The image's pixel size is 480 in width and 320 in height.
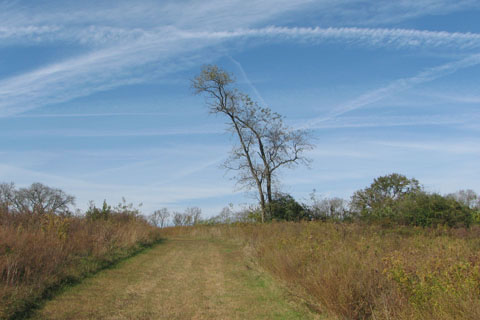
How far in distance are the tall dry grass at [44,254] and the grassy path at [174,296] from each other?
0.43m

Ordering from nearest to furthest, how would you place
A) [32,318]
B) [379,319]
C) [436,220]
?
[379,319]
[32,318]
[436,220]

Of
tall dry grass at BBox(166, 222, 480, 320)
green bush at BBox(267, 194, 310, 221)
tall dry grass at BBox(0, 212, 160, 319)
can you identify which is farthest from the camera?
green bush at BBox(267, 194, 310, 221)

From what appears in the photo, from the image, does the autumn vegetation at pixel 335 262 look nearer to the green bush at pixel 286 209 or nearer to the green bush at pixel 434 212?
the green bush at pixel 434 212

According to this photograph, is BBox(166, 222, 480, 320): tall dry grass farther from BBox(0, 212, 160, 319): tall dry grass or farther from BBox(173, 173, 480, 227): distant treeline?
BBox(173, 173, 480, 227): distant treeline

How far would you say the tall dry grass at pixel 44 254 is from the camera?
22.5 ft

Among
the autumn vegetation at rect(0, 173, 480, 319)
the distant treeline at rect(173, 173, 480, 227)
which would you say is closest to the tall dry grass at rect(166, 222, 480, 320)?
the autumn vegetation at rect(0, 173, 480, 319)

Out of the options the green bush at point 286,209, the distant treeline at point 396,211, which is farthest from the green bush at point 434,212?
the green bush at point 286,209

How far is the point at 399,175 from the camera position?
45281 millimetres

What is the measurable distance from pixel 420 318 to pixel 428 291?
1.22 feet

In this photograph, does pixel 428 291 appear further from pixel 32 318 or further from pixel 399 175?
pixel 399 175

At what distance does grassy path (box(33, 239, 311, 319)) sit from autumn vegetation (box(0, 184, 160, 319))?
41 centimetres

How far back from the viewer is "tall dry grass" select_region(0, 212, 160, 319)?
6.87m

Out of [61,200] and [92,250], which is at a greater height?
[61,200]

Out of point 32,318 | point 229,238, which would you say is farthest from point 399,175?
point 32,318
